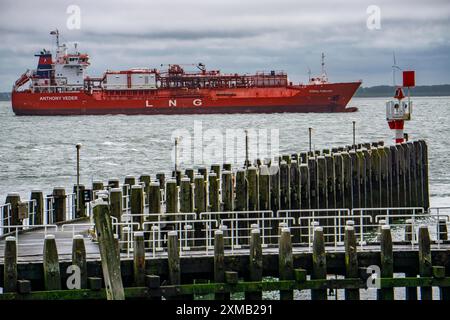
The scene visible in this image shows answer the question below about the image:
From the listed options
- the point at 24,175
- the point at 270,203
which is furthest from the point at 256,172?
the point at 24,175

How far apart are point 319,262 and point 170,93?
133 metres

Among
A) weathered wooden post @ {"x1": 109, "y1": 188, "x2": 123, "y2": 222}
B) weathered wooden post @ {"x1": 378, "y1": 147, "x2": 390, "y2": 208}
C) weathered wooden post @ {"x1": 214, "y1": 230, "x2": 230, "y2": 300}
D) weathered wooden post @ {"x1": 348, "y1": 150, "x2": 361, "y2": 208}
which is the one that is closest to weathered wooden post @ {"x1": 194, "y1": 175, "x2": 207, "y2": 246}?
weathered wooden post @ {"x1": 109, "y1": 188, "x2": 123, "y2": 222}

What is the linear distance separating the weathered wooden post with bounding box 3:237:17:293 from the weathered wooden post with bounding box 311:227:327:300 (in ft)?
16.4

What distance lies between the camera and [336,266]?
21078mm

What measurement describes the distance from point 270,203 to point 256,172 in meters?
1.29

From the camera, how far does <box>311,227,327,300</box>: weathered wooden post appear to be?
20.5 metres

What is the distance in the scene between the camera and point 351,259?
20.8 metres

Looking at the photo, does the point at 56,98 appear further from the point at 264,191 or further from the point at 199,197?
the point at 199,197

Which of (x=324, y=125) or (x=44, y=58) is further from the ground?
(x=44, y=58)

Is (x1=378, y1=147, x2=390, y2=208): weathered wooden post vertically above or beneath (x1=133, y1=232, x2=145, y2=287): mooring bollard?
above

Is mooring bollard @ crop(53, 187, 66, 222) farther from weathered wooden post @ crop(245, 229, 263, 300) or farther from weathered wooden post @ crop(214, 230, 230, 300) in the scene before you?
weathered wooden post @ crop(245, 229, 263, 300)

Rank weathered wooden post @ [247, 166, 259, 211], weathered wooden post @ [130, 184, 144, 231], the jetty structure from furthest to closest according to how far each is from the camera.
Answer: weathered wooden post @ [247, 166, 259, 211]
weathered wooden post @ [130, 184, 144, 231]
the jetty structure

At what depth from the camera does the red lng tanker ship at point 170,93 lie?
5906 inches
